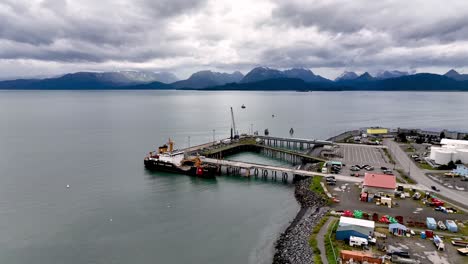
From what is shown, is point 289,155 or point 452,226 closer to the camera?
point 452,226

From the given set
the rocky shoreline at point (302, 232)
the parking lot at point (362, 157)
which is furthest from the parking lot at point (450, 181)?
the rocky shoreline at point (302, 232)

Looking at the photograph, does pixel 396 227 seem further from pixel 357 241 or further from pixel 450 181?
pixel 450 181

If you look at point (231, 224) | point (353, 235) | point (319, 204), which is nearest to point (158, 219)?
point (231, 224)

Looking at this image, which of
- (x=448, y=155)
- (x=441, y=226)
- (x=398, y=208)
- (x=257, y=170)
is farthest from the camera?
(x=257, y=170)

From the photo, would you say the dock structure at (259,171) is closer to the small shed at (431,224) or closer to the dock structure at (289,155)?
the dock structure at (289,155)

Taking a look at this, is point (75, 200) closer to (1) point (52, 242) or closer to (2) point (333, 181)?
(1) point (52, 242)

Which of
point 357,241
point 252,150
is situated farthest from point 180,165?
point 357,241

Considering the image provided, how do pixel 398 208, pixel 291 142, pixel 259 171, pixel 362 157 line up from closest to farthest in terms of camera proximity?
pixel 398 208 < pixel 259 171 < pixel 362 157 < pixel 291 142
